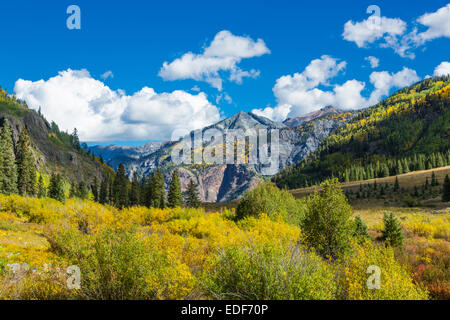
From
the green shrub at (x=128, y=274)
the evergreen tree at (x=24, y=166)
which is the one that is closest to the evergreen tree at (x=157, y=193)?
the evergreen tree at (x=24, y=166)

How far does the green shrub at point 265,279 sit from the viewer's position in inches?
348

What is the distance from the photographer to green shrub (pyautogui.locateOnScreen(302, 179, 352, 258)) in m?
16.9

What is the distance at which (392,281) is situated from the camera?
948 centimetres

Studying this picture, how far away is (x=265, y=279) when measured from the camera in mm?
9266

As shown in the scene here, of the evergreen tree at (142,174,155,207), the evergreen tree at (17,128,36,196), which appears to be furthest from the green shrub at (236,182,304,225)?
the evergreen tree at (17,128,36,196)

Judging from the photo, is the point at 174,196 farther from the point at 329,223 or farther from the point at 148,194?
the point at 329,223

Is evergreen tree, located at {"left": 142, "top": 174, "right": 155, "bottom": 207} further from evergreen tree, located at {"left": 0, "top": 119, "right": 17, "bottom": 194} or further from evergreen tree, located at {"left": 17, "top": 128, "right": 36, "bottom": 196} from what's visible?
evergreen tree, located at {"left": 0, "top": 119, "right": 17, "bottom": 194}

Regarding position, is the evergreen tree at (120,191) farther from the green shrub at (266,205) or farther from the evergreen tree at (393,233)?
the evergreen tree at (393,233)

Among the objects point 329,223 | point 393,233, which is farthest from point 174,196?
point 329,223

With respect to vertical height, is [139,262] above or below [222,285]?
above

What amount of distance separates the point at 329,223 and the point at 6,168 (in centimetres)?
7333
